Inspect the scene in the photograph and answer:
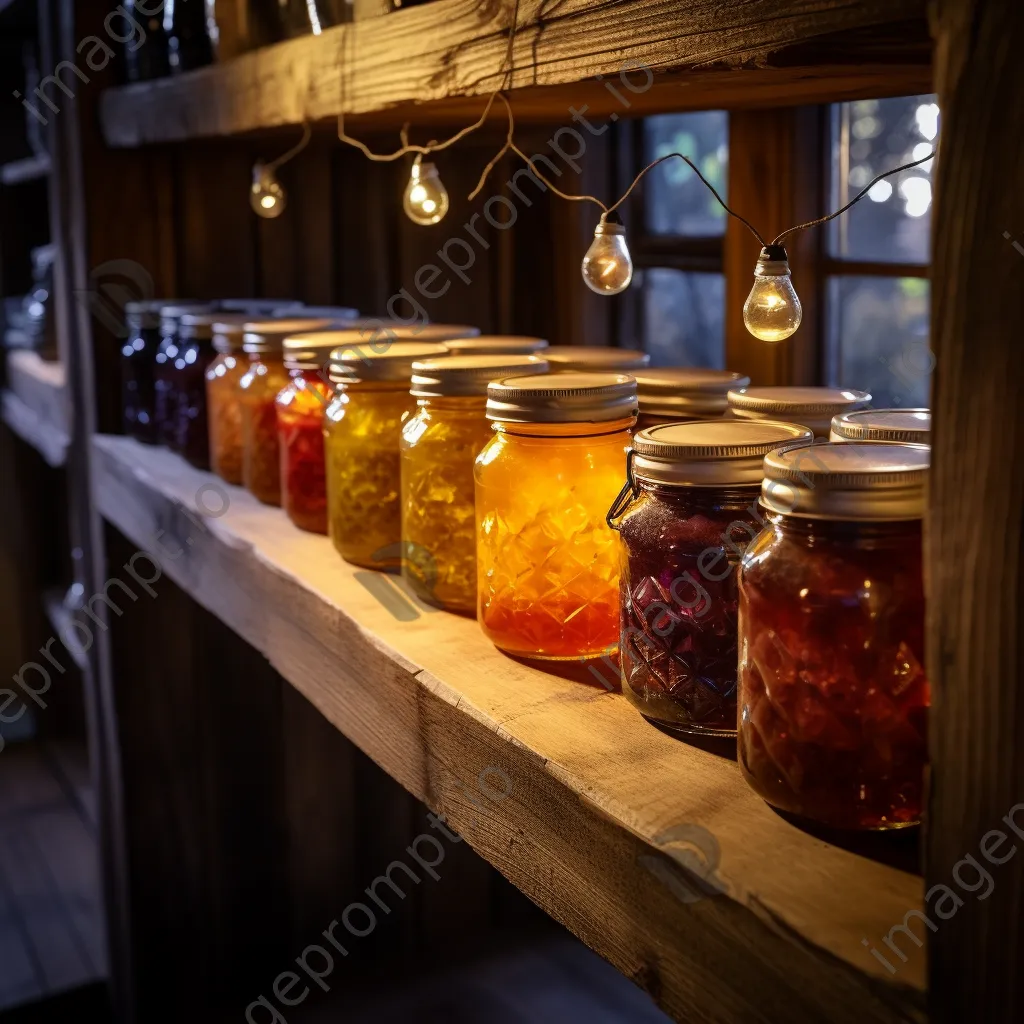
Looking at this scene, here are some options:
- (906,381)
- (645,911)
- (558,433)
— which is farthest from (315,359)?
(906,381)

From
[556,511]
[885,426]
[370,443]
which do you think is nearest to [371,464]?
[370,443]

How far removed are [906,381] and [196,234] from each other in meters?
1.10

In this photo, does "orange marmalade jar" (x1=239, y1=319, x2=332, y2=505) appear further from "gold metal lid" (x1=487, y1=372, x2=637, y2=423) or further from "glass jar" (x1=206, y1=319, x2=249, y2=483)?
"gold metal lid" (x1=487, y1=372, x2=637, y2=423)

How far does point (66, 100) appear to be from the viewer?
1.86m

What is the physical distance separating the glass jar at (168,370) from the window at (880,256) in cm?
82

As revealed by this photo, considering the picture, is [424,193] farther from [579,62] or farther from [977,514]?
[977,514]

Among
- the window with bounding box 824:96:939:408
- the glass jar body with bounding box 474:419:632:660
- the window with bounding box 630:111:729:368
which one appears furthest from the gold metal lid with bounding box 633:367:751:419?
the window with bounding box 630:111:729:368

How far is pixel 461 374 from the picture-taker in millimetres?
931

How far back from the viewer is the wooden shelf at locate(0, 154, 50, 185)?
2.60 m

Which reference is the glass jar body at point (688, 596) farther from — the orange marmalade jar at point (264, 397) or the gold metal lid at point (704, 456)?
the orange marmalade jar at point (264, 397)

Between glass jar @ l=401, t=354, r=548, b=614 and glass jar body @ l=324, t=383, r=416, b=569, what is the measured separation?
0.08 meters

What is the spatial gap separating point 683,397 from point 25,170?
226 centimetres

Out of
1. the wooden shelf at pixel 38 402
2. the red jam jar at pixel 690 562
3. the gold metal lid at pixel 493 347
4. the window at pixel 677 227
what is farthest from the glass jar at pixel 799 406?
the wooden shelf at pixel 38 402

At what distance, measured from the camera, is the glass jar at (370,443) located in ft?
3.46
